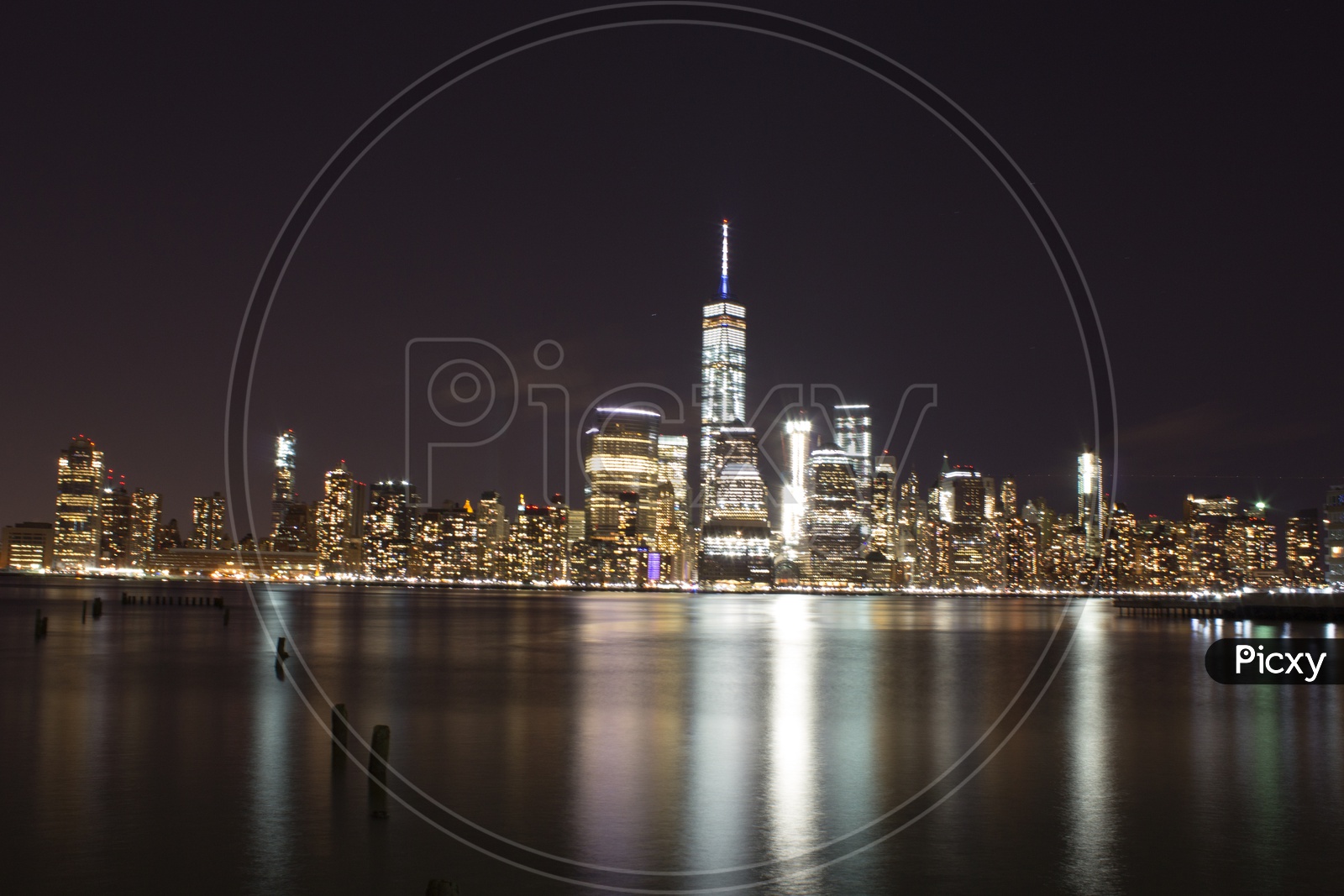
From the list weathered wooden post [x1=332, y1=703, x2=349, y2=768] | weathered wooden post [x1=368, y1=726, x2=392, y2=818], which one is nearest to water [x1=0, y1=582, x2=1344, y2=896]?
weathered wooden post [x1=332, y1=703, x2=349, y2=768]

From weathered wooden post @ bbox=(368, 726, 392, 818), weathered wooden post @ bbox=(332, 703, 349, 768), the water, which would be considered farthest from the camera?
weathered wooden post @ bbox=(332, 703, 349, 768)

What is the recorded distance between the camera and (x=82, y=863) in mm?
17078

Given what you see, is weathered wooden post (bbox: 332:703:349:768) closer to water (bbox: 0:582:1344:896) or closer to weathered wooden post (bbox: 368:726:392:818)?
water (bbox: 0:582:1344:896)

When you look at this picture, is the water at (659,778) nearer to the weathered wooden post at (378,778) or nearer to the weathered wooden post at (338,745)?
the weathered wooden post at (338,745)

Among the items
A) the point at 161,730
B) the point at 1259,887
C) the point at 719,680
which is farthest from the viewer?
the point at 719,680

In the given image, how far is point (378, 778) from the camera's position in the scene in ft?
68.0

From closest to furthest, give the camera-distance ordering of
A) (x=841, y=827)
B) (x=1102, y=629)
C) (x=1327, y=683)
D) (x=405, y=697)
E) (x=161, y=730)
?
(x=841, y=827) < (x=161, y=730) < (x=405, y=697) < (x=1327, y=683) < (x=1102, y=629)

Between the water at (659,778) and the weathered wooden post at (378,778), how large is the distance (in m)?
0.40

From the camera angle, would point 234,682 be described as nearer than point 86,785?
No

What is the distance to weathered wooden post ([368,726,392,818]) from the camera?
20.3m

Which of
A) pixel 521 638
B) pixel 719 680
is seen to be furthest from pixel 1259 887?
pixel 521 638

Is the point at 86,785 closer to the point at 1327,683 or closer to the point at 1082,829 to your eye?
the point at 1082,829

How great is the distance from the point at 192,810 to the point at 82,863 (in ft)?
11.0

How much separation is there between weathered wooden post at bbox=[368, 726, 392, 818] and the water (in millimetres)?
403
